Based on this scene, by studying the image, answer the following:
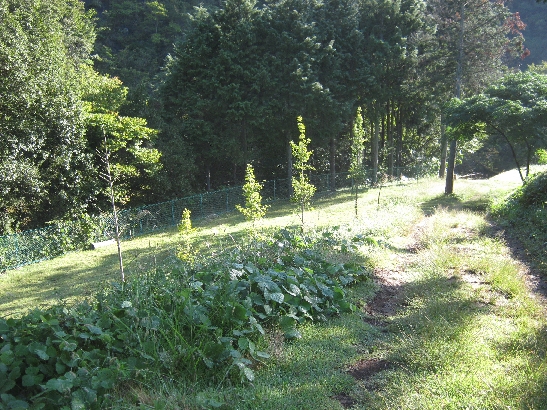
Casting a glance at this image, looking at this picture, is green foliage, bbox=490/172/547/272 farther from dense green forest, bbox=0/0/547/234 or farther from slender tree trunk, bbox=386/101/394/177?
slender tree trunk, bbox=386/101/394/177

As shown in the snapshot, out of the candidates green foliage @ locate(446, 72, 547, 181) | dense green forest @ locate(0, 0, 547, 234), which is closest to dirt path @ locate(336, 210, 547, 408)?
green foliage @ locate(446, 72, 547, 181)

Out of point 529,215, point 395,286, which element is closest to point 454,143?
point 529,215

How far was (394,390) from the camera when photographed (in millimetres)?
3789

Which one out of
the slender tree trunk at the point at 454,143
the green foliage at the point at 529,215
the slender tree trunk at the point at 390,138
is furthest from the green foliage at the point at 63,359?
the slender tree trunk at the point at 390,138

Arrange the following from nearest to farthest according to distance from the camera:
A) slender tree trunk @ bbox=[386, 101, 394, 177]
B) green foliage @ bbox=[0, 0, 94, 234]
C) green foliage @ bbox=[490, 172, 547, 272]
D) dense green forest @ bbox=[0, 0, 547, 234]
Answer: green foliage @ bbox=[490, 172, 547, 272]
green foliage @ bbox=[0, 0, 94, 234]
dense green forest @ bbox=[0, 0, 547, 234]
slender tree trunk @ bbox=[386, 101, 394, 177]

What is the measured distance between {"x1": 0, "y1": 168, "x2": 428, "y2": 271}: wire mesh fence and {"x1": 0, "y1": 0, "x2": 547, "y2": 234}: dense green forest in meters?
1.80

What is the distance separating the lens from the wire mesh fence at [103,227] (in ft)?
50.8

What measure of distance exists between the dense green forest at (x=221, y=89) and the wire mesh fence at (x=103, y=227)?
180cm

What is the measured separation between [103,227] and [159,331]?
15.5 m

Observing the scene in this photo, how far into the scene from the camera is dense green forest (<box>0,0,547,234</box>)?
57.8ft

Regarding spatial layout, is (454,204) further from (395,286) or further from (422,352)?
(422,352)

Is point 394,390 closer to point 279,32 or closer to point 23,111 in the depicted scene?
point 23,111

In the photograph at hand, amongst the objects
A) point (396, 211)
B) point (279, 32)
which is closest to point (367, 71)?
point (279, 32)

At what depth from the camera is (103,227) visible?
1839 cm
